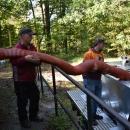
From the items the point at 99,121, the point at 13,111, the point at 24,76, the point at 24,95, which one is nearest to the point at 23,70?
the point at 24,76

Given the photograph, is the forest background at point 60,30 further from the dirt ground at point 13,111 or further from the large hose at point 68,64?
the large hose at point 68,64

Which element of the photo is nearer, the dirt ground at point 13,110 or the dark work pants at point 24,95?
the dark work pants at point 24,95

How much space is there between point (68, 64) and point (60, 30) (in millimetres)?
14938

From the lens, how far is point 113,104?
13.0ft

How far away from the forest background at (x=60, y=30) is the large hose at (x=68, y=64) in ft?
32.1

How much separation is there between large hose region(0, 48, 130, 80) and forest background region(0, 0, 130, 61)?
32.1 ft

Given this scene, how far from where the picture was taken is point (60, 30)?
706 inches

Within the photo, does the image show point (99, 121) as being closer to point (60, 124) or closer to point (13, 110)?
point (60, 124)

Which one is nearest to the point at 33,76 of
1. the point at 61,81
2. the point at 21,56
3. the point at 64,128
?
the point at 21,56

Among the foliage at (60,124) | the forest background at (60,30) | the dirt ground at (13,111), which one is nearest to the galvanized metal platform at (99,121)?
the foliage at (60,124)

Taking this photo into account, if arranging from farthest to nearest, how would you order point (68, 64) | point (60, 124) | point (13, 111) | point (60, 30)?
point (60, 30) → point (13, 111) → point (60, 124) → point (68, 64)

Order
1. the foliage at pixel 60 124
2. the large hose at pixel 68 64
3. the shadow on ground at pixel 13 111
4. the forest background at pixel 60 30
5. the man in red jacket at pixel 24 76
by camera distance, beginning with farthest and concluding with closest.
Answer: the forest background at pixel 60 30
the shadow on ground at pixel 13 111
the foliage at pixel 60 124
the man in red jacket at pixel 24 76
the large hose at pixel 68 64

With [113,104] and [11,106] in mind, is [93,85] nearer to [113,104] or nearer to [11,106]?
[113,104]

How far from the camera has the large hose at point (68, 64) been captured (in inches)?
119
